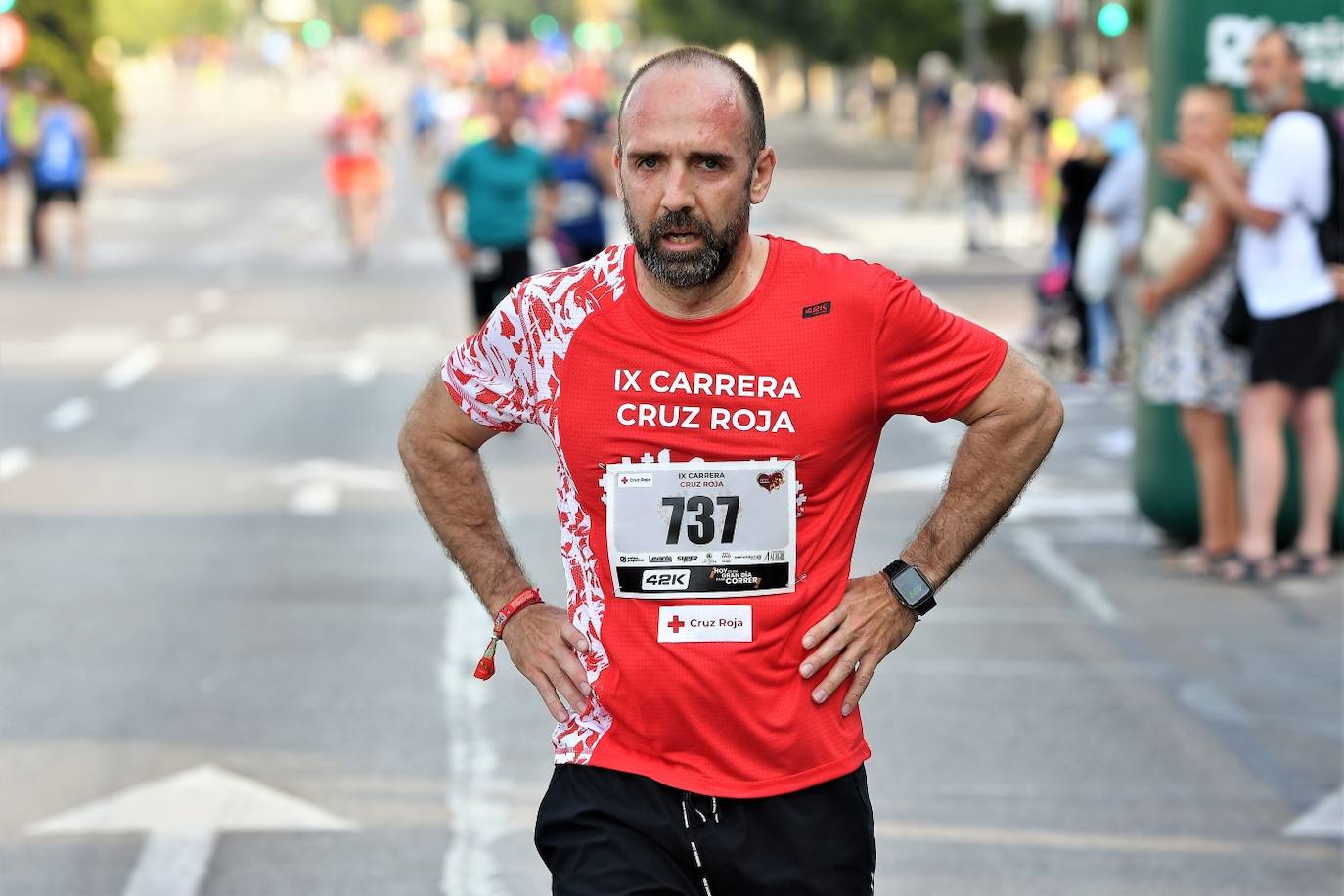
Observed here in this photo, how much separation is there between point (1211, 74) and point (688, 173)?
7162mm

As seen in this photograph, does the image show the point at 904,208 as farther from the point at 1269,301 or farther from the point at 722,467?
the point at 722,467

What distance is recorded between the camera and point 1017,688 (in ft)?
27.8

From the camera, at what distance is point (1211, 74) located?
1043 cm

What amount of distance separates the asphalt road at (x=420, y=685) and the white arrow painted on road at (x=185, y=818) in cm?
1

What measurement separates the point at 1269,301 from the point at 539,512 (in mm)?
3917

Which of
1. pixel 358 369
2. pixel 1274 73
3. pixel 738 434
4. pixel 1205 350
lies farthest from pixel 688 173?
pixel 358 369

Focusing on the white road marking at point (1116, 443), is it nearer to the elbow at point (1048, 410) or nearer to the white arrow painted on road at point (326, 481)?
the white arrow painted on road at point (326, 481)

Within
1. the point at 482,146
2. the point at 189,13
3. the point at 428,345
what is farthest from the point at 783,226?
the point at 189,13

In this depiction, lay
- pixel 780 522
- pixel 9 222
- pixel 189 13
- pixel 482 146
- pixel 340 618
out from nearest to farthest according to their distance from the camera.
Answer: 1. pixel 780 522
2. pixel 340 618
3. pixel 482 146
4. pixel 9 222
5. pixel 189 13

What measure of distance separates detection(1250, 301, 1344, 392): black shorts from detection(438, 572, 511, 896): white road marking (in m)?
3.24

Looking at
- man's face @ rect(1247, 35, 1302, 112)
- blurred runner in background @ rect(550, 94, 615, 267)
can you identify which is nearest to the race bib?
man's face @ rect(1247, 35, 1302, 112)

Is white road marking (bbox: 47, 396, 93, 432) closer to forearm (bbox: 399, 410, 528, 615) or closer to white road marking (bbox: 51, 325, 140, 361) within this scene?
white road marking (bbox: 51, 325, 140, 361)

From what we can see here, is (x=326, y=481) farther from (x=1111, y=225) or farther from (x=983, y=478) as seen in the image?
(x=983, y=478)

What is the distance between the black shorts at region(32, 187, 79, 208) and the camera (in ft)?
88.2
